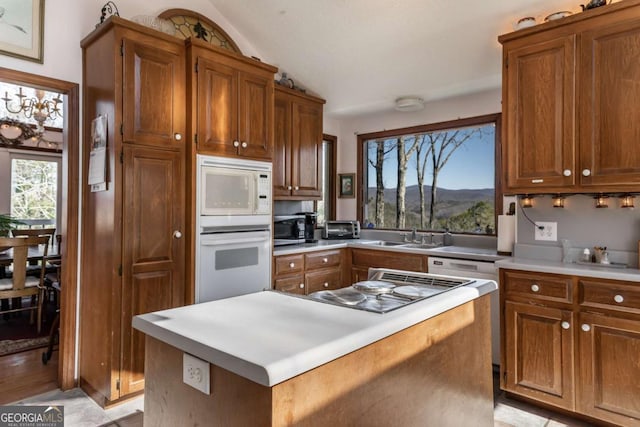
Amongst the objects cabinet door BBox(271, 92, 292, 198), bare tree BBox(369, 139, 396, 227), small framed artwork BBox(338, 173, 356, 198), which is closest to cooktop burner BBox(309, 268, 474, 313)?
cabinet door BBox(271, 92, 292, 198)

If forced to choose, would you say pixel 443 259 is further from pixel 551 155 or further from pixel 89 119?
pixel 89 119

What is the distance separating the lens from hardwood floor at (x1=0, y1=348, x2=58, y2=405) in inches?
101

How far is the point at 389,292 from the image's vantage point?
156cm

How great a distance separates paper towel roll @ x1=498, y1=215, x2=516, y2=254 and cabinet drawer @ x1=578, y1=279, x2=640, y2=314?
753 mm

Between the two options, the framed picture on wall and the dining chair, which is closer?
the framed picture on wall

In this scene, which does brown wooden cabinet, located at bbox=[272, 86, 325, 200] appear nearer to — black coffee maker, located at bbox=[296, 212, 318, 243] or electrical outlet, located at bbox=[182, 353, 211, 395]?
black coffee maker, located at bbox=[296, 212, 318, 243]

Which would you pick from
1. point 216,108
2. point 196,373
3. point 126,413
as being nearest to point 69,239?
point 126,413

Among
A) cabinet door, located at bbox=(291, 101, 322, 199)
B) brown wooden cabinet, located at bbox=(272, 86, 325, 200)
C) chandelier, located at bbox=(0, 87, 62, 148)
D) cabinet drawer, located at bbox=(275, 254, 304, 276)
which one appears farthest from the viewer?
chandelier, located at bbox=(0, 87, 62, 148)

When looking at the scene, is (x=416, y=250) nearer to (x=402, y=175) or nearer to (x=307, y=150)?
(x=402, y=175)

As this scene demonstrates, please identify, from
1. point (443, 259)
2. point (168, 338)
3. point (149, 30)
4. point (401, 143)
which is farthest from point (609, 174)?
point (149, 30)

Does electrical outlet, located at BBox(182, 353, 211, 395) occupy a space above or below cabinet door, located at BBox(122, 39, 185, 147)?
below

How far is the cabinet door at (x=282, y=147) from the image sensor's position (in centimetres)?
364

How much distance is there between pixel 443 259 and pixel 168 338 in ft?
8.54

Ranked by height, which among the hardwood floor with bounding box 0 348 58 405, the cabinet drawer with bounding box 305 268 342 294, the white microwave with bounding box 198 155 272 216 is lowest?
the hardwood floor with bounding box 0 348 58 405
